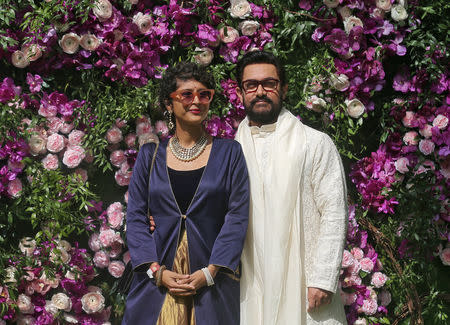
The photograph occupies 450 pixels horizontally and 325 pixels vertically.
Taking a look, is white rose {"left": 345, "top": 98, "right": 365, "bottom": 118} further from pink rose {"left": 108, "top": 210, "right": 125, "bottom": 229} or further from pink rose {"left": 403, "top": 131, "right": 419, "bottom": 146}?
pink rose {"left": 108, "top": 210, "right": 125, "bottom": 229}

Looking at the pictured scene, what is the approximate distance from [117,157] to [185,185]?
0.96 meters

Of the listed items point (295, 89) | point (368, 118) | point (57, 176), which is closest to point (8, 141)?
point (57, 176)

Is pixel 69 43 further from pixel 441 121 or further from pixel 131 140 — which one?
pixel 441 121

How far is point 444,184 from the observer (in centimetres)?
359

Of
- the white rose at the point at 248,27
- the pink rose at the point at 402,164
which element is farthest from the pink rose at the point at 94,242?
the pink rose at the point at 402,164

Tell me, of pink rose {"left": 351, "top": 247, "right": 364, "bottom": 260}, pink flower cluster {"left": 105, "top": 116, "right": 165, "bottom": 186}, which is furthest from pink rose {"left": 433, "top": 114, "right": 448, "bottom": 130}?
pink flower cluster {"left": 105, "top": 116, "right": 165, "bottom": 186}

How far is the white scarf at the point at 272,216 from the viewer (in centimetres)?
278

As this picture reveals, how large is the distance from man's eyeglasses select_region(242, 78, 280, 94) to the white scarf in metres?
0.16

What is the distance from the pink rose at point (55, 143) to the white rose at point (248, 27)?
131 centimetres

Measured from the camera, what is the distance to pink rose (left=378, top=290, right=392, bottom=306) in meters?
3.68

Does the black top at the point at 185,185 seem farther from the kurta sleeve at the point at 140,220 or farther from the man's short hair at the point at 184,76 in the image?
the man's short hair at the point at 184,76

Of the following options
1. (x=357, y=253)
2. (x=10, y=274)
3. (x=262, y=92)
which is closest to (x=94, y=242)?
(x=10, y=274)

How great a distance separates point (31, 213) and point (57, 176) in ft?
1.04

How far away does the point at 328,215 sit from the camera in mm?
2828
